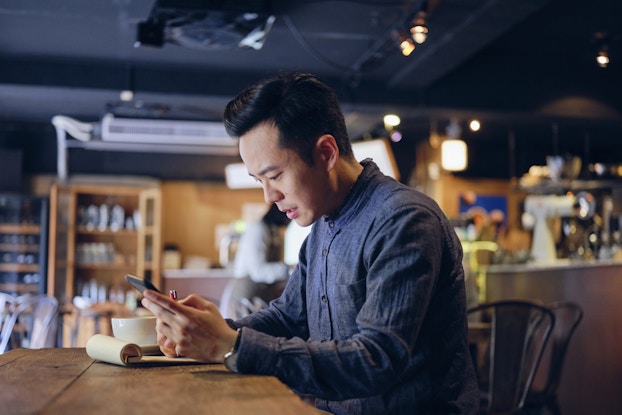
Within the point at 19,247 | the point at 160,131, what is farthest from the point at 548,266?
the point at 19,247

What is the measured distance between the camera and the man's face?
6.24 feet

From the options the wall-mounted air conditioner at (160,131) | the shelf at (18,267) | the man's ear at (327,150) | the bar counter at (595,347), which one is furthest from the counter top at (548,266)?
the shelf at (18,267)

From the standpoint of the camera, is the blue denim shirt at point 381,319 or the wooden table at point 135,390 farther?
the blue denim shirt at point 381,319

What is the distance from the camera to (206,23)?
5512mm

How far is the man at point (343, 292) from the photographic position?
1610 millimetres

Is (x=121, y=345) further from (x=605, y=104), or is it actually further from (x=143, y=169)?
(x=143, y=169)

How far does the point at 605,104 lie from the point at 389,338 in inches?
290

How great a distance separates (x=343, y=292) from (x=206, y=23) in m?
Result: 3.97

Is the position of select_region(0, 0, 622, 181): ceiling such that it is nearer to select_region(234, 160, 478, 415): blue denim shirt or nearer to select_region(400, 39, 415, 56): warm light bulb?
select_region(400, 39, 415, 56): warm light bulb

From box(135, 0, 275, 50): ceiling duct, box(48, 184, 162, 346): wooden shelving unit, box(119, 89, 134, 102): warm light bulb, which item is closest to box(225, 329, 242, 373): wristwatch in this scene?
box(135, 0, 275, 50): ceiling duct

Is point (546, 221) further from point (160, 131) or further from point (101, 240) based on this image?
point (101, 240)

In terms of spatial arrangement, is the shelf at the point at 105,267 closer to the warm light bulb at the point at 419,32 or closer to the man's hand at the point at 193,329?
the warm light bulb at the point at 419,32

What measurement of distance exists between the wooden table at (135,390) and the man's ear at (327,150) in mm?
535

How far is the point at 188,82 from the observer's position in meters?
7.84
